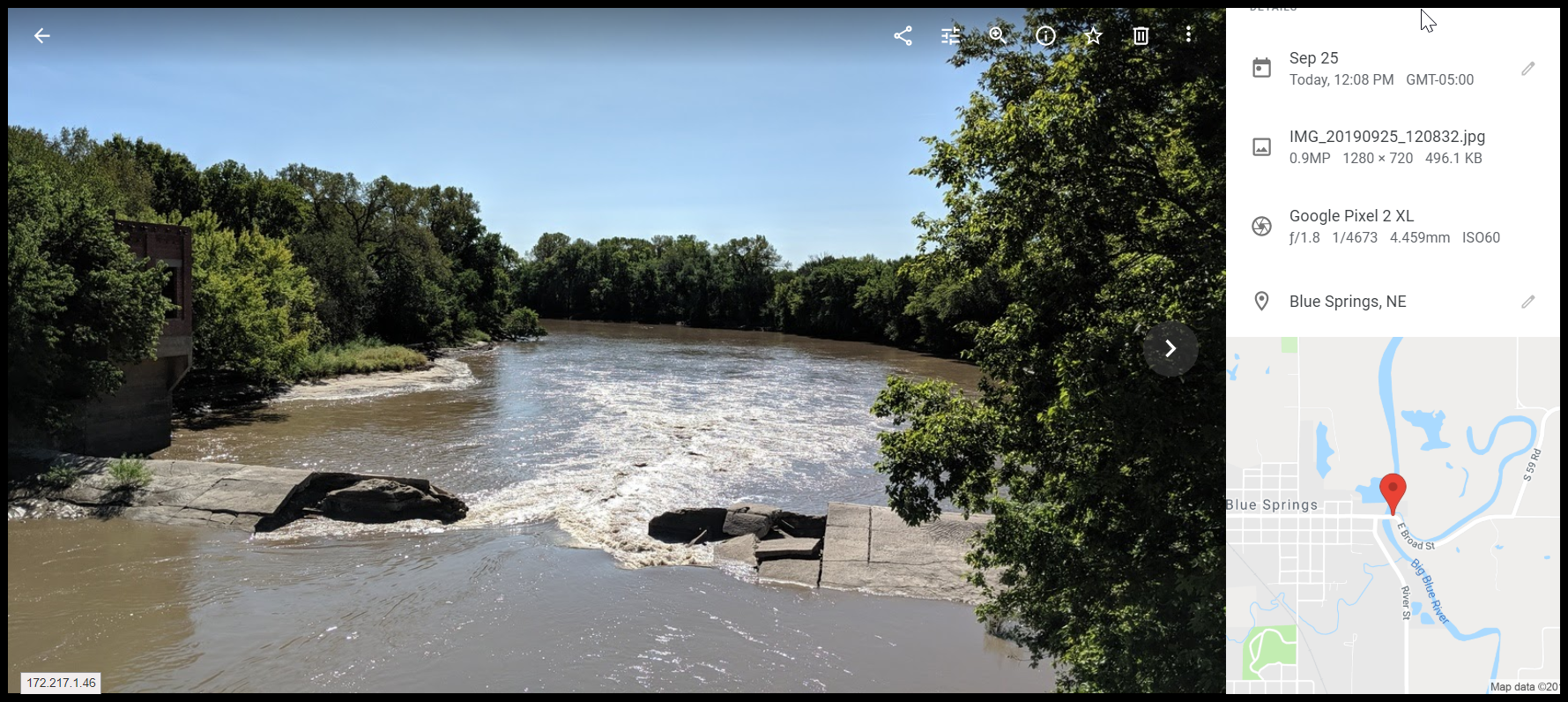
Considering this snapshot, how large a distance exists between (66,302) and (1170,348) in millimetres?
22687

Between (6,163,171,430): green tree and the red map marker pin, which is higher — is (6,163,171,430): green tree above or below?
above

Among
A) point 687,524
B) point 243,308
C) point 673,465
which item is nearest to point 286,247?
point 243,308

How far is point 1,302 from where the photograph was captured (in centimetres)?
1408

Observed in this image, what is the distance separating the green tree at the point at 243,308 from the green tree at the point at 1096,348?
26.7 m

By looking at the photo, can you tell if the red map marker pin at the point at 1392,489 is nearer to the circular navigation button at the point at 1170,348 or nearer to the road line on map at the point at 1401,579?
the road line on map at the point at 1401,579

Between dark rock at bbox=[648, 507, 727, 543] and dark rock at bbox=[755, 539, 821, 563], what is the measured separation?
1.45m

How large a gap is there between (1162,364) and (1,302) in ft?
59.4

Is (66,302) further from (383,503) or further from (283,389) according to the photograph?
(283,389)

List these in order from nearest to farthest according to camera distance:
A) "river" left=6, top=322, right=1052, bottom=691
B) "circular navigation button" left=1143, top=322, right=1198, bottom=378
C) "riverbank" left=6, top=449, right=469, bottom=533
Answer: "circular navigation button" left=1143, top=322, right=1198, bottom=378
"river" left=6, top=322, right=1052, bottom=691
"riverbank" left=6, top=449, right=469, bottom=533

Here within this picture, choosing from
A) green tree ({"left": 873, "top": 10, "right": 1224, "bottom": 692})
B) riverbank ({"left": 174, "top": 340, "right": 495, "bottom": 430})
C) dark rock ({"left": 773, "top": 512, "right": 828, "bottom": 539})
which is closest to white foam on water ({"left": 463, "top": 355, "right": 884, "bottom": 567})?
dark rock ({"left": 773, "top": 512, "right": 828, "bottom": 539})

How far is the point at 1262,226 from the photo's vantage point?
16.7ft

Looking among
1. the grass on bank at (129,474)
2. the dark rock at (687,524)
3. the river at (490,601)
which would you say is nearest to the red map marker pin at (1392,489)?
the river at (490,601)

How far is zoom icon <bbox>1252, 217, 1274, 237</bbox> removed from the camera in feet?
16.6

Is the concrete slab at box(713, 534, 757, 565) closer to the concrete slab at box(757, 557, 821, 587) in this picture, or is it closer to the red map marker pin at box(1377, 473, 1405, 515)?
the concrete slab at box(757, 557, 821, 587)
